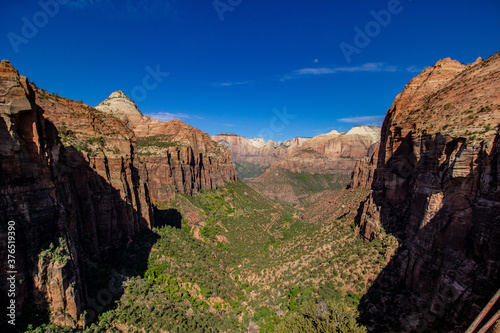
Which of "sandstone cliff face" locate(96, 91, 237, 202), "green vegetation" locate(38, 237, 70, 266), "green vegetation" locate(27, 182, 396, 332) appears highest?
"sandstone cliff face" locate(96, 91, 237, 202)

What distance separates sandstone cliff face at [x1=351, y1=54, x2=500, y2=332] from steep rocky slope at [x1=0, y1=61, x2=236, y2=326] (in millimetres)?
28165

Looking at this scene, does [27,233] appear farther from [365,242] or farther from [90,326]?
[365,242]

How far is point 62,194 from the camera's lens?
758 inches

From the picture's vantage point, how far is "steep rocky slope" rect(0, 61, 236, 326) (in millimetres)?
14547

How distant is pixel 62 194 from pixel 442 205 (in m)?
34.1

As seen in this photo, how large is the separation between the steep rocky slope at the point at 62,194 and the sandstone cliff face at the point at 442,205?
92.4 feet

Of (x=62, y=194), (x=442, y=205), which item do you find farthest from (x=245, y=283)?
(x=442, y=205)

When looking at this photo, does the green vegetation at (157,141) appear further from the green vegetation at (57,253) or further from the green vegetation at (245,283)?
the green vegetation at (57,253)

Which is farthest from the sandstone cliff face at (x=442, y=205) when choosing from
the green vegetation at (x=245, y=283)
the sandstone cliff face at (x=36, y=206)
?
the sandstone cliff face at (x=36, y=206)

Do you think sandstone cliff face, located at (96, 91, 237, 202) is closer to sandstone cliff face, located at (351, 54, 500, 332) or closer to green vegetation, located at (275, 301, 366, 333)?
green vegetation, located at (275, 301, 366, 333)

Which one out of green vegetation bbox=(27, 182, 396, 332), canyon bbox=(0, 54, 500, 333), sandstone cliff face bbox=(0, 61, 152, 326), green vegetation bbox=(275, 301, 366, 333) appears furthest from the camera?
green vegetation bbox=(27, 182, 396, 332)

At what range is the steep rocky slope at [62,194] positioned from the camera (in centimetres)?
1455

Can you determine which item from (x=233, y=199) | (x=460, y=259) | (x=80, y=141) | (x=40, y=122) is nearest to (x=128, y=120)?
(x=233, y=199)

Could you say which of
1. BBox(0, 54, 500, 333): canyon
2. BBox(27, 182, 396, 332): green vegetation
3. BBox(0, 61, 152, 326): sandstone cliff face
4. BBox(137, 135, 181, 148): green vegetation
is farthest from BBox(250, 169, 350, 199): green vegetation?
BBox(0, 61, 152, 326): sandstone cliff face
